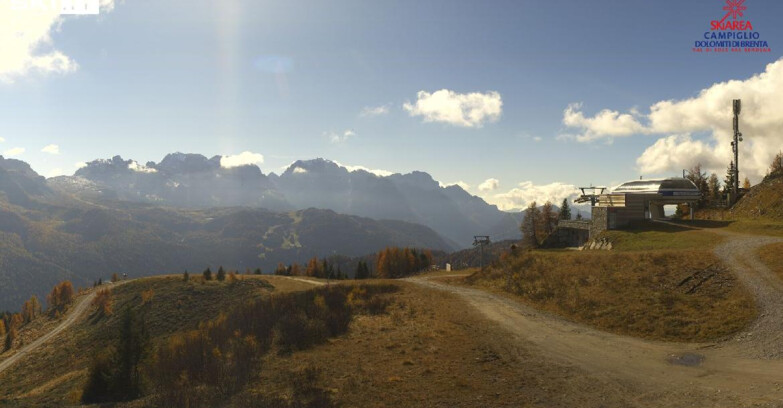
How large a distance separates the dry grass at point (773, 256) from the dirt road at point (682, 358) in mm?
629

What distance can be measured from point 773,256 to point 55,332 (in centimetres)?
12039

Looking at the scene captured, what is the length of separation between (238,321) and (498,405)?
110 ft

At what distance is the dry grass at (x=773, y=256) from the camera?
1127 inches

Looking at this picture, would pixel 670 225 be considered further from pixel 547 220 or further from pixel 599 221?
pixel 547 220

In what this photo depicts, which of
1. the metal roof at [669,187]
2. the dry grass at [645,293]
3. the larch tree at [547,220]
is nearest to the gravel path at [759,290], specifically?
the dry grass at [645,293]

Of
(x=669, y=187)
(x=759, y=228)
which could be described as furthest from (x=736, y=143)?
(x=759, y=228)

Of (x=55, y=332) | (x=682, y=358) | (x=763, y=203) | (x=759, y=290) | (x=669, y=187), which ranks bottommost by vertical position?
(x=55, y=332)

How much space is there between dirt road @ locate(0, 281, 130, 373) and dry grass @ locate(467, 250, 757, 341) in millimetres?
92537

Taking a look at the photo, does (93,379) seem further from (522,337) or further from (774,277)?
(774,277)

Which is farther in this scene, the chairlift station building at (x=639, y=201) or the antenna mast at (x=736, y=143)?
the antenna mast at (x=736, y=143)

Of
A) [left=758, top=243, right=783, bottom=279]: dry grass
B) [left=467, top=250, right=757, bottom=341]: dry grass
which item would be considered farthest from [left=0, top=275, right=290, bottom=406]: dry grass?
[left=758, top=243, right=783, bottom=279]: dry grass

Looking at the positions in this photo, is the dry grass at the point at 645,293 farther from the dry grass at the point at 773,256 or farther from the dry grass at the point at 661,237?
the dry grass at the point at 661,237

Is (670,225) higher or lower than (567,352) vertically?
higher

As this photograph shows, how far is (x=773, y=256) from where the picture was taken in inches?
1221
